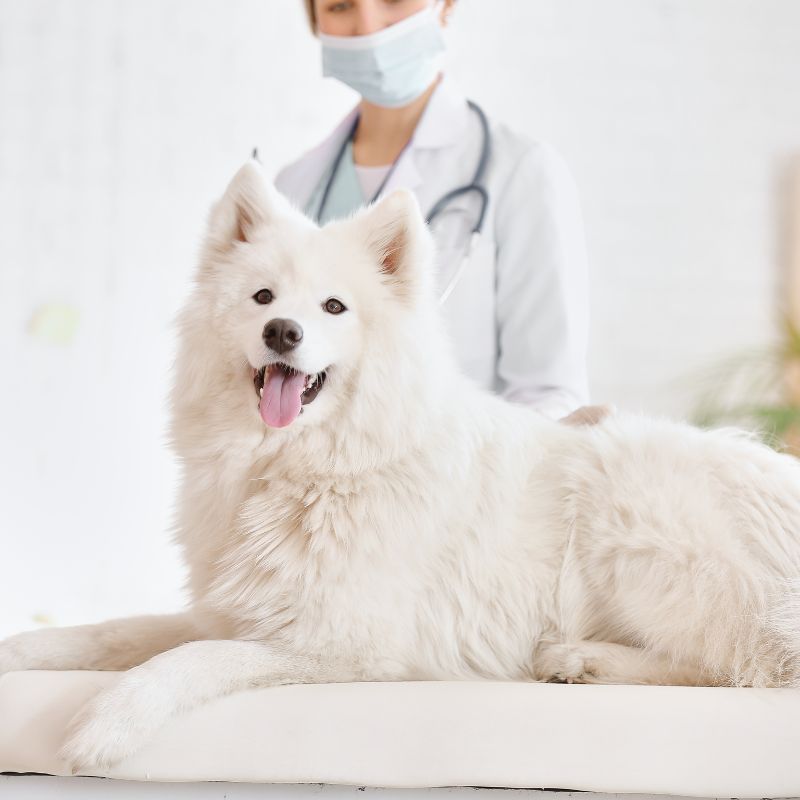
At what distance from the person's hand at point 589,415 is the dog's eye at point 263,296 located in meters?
0.72

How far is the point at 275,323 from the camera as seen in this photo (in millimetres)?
1361

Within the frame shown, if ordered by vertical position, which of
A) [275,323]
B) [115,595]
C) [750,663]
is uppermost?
[275,323]

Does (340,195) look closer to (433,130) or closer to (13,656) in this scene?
(433,130)

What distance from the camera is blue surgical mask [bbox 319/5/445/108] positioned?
8.80ft

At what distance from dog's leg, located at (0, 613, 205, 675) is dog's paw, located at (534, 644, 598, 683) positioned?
24.4 inches

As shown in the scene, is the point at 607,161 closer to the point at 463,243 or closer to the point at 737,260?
the point at 737,260

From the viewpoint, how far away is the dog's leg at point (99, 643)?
1510 mm

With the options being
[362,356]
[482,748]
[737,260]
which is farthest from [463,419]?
[737,260]

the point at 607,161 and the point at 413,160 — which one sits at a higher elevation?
the point at 413,160

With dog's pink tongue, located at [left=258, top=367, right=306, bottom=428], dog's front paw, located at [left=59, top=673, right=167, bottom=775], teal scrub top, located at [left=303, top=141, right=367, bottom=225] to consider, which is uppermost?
dog's pink tongue, located at [left=258, top=367, right=306, bottom=428]

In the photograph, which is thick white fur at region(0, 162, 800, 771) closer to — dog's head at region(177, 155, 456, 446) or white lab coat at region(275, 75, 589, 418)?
dog's head at region(177, 155, 456, 446)

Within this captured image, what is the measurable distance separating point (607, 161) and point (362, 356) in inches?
103

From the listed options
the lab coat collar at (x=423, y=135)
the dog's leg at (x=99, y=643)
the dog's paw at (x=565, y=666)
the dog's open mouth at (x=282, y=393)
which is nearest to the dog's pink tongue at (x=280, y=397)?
the dog's open mouth at (x=282, y=393)

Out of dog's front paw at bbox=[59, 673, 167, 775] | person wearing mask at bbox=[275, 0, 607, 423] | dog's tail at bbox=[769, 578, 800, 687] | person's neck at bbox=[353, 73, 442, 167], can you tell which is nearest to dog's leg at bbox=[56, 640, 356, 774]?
dog's front paw at bbox=[59, 673, 167, 775]
